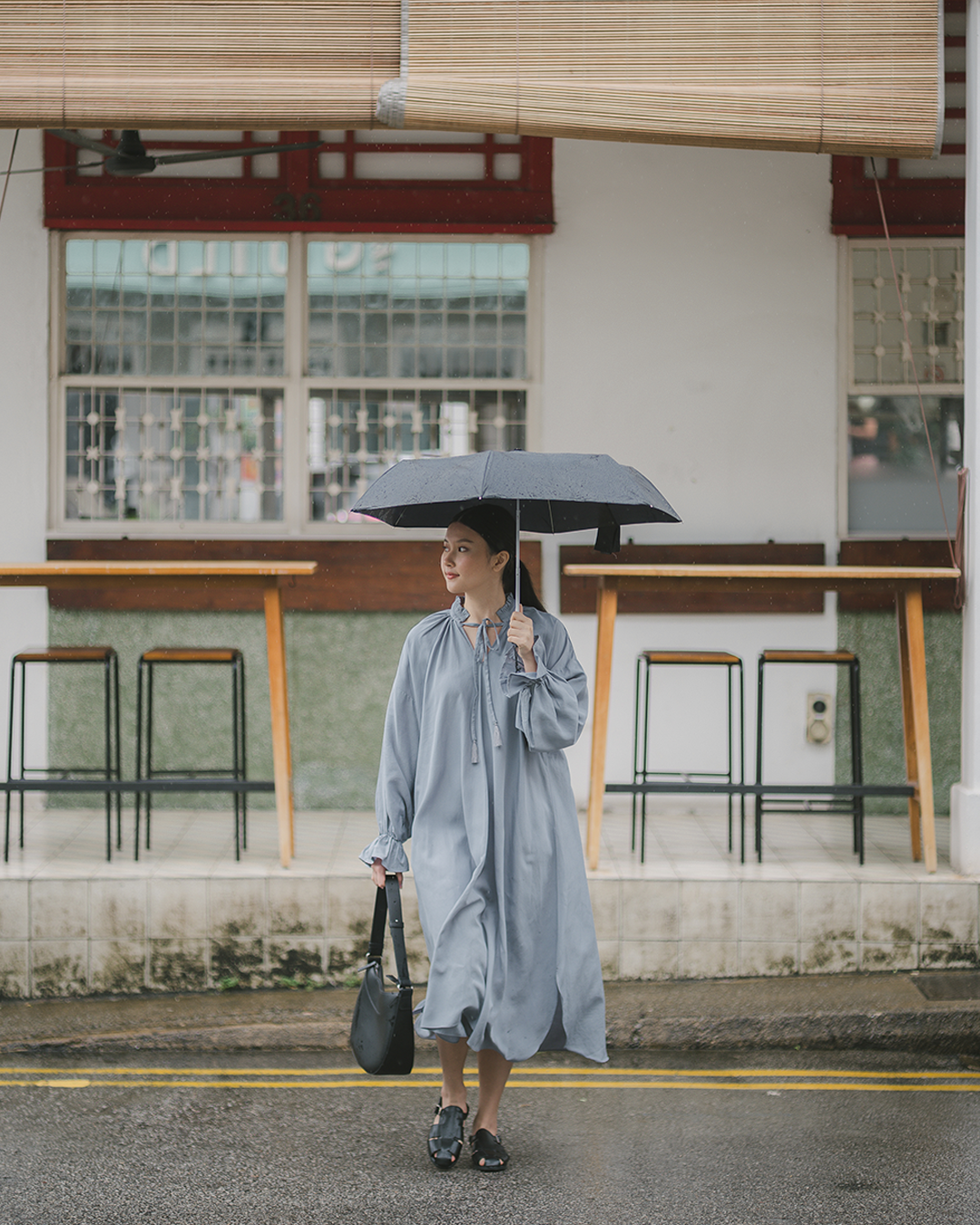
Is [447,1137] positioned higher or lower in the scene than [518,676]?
lower

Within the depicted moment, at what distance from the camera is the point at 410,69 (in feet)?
18.2

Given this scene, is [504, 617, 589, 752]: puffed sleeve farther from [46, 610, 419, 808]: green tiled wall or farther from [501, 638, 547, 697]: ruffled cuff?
[46, 610, 419, 808]: green tiled wall

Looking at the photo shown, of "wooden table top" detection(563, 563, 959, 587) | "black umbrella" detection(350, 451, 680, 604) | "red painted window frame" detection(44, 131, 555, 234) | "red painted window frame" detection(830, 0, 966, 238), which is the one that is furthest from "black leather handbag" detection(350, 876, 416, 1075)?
"red painted window frame" detection(830, 0, 966, 238)

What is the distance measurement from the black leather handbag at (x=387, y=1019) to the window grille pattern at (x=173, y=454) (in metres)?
4.31

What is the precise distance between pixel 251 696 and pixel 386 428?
180cm

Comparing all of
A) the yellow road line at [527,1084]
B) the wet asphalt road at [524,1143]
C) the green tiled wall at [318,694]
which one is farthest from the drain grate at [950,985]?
the green tiled wall at [318,694]

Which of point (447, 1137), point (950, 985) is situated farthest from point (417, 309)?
point (447, 1137)

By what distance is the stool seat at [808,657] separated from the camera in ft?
21.4

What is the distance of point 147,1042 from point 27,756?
285 centimetres

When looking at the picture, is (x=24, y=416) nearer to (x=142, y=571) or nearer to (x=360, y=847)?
(x=142, y=571)

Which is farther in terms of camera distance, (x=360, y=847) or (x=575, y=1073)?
(x=360, y=847)

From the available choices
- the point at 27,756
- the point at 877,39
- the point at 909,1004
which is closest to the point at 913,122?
the point at 877,39

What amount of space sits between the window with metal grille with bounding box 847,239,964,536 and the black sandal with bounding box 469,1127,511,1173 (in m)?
4.83

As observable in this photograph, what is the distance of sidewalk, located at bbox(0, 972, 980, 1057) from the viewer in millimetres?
5391
